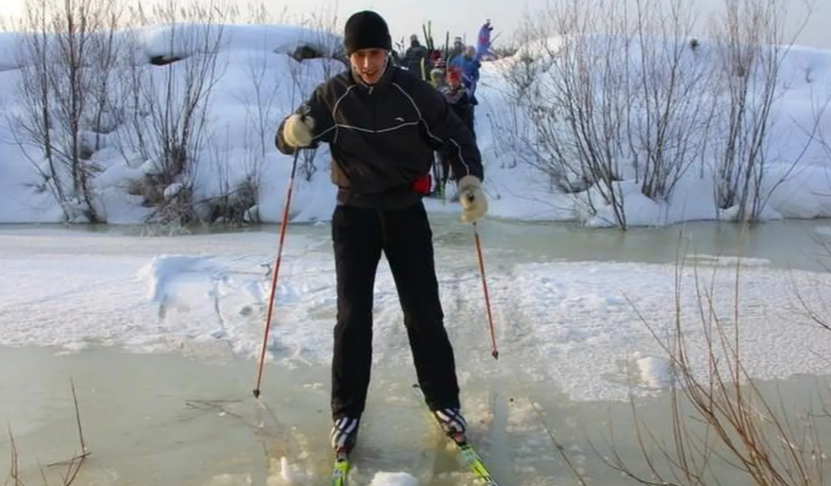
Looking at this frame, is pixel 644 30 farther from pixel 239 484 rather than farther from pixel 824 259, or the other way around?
pixel 239 484

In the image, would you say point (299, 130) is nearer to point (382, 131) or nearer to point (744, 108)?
point (382, 131)

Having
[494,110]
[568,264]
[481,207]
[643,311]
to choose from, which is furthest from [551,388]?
[494,110]

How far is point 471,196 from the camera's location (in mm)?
3016

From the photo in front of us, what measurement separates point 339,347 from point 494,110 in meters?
10.5

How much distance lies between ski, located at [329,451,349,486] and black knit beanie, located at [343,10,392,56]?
1.45m

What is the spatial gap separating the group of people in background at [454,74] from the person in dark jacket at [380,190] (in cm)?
467

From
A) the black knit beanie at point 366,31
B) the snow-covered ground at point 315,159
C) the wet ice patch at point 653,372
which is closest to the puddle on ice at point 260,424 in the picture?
the wet ice patch at point 653,372

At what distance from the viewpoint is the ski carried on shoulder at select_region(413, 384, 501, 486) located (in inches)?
107

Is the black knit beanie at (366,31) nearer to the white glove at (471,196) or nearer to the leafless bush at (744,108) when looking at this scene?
the white glove at (471,196)

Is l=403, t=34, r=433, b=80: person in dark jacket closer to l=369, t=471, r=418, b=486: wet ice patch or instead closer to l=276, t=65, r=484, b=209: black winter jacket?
l=276, t=65, r=484, b=209: black winter jacket

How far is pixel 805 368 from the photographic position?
3.81m

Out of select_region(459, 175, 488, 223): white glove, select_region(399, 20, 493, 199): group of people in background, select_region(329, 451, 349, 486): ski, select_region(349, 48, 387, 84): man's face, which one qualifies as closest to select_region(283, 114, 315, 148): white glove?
select_region(349, 48, 387, 84): man's face

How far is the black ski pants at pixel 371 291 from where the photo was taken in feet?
9.71

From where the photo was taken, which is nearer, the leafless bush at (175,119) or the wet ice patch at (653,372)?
the wet ice patch at (653,372)
